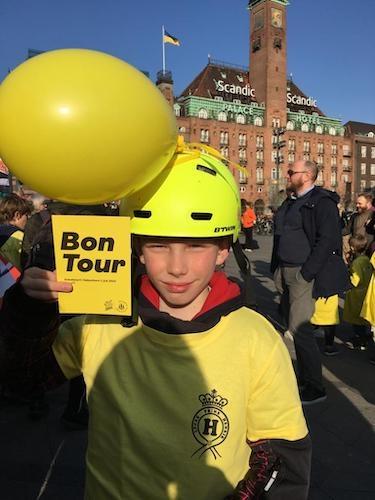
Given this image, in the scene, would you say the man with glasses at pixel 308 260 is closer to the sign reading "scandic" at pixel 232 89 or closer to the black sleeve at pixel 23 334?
the black sleeve at pixel 23 334

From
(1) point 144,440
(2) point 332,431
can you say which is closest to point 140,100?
(1) point 144,440

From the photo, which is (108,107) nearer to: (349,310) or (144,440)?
(144,440)

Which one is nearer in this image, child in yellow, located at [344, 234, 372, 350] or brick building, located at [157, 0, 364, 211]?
child in yellow, located at [344, 234, 372, 350]

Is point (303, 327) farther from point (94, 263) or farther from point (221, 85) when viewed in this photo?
point (221, 85)

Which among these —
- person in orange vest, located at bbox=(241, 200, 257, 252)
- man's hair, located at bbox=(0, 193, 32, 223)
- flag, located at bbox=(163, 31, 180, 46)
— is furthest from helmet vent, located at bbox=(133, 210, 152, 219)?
flag, located at bbox=(163, 31, 180, 46)

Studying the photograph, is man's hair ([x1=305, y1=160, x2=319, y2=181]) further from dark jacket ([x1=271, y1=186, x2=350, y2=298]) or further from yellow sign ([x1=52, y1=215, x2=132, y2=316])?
yellow sign ([x1=52, y1=215, x2=132, y2=316])

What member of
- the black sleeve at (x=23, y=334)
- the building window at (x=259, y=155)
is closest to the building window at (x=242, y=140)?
the building window at (x=259, y=155)

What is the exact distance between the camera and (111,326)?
4.93 feet

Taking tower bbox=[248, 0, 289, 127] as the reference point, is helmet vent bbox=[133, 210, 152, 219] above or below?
below

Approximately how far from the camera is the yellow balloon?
3.24 feet

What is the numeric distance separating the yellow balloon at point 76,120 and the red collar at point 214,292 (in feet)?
1.84

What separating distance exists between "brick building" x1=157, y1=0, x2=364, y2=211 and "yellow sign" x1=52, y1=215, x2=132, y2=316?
5624cm

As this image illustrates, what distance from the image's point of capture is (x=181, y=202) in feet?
4.78

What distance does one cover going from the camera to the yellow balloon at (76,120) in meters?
0.99
